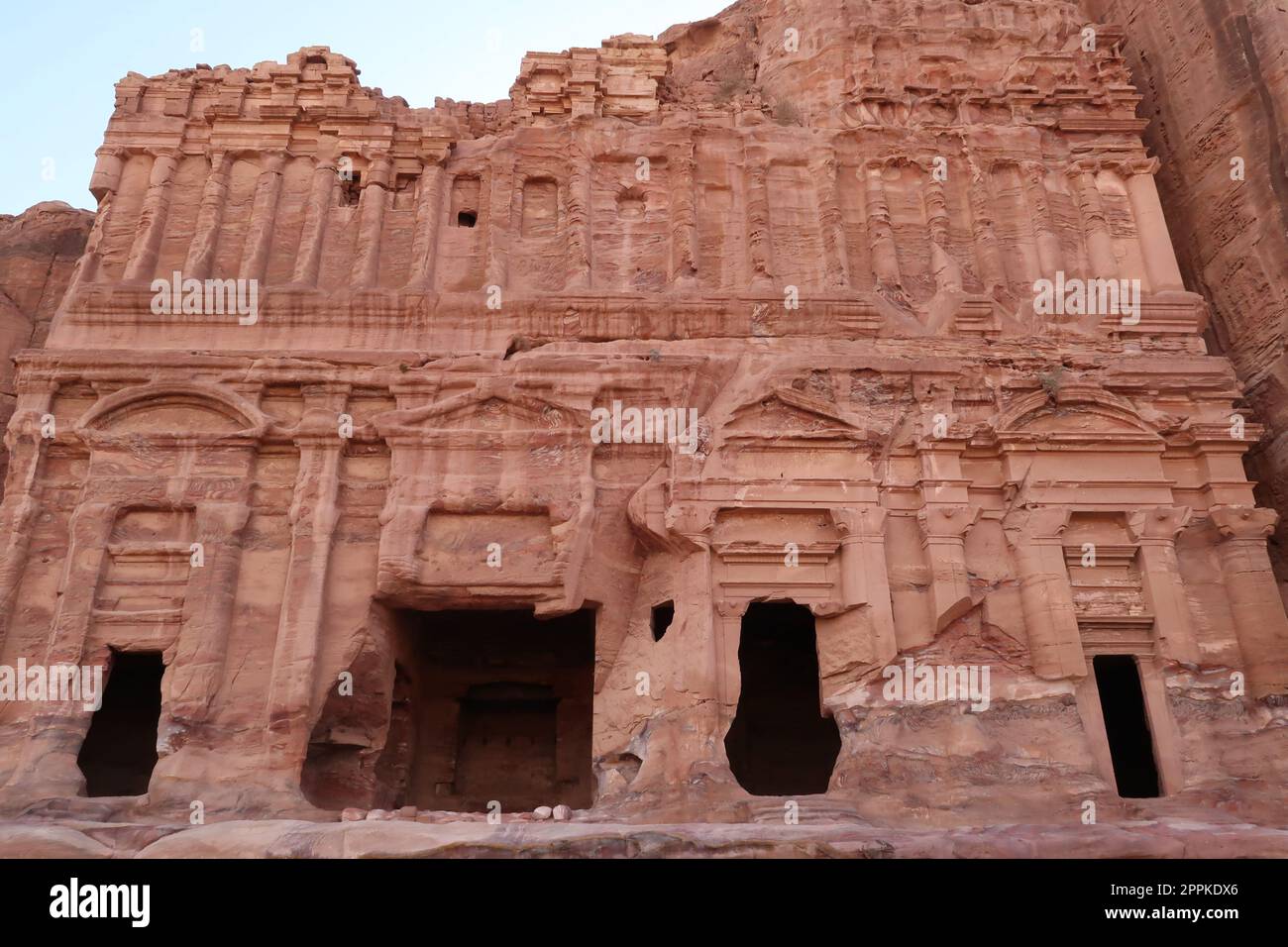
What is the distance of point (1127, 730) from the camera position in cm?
1371

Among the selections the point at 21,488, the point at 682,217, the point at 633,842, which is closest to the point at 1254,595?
the point at 633,842

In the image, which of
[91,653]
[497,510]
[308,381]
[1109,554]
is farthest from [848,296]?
[91,653]

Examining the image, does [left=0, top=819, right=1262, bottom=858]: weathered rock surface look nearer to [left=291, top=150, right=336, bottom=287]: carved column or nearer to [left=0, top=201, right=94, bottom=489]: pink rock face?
[left=291, top=150, right=336, bottom=287]: carved column

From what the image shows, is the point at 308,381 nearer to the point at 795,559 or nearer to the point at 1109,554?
the point at 795,559

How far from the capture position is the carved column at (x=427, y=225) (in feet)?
44.9

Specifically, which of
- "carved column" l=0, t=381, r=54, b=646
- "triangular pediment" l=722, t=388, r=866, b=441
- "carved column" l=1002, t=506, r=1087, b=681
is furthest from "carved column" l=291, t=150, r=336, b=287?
"carved column" l=1002, t=506, r=1087, b=681

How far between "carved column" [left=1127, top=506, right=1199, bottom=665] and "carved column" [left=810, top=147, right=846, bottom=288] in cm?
473

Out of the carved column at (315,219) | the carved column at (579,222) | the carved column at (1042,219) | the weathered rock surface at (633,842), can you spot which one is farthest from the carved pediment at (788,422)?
the carved column at (315,219)

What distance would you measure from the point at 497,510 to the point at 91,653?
4572mm

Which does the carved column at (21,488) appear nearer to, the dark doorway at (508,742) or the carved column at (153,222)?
the carved column at (153,222)

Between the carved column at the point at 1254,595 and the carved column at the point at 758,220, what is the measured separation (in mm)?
6142

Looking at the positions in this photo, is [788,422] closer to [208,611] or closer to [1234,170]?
[208,611]

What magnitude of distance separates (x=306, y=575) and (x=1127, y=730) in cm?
1055

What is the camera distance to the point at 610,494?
39.6ft
